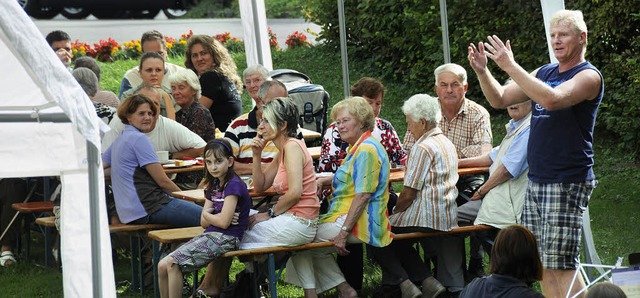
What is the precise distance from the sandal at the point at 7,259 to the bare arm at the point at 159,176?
6.15 feet

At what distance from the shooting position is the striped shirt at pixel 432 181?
7.05 meters

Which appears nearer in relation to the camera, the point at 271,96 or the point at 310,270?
the point at 310,270

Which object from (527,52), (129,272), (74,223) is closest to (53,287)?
(129,272)

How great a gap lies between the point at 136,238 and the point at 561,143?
3556mm

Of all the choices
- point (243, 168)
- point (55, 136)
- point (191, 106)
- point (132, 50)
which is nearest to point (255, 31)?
point (191, 106)

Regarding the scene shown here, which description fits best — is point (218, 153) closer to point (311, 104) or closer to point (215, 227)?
point (215, 227)

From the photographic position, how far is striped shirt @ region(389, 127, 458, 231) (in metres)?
7.05

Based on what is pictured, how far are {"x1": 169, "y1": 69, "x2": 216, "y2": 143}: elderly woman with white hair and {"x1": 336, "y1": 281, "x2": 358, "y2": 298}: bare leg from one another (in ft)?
7.40

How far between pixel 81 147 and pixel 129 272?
3350 millimetres

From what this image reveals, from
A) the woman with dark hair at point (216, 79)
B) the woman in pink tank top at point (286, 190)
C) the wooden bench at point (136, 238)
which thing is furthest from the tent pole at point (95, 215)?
the woman with dark hair at point (216, 79)

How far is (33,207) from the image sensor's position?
855 cm

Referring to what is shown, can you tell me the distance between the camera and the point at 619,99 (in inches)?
416

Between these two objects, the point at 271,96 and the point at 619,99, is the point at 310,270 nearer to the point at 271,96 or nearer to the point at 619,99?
the point at 271,96

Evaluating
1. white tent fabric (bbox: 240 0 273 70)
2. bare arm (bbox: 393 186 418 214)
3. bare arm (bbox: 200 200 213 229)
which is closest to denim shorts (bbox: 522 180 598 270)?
bare arm (bbox: 393 186 418 214)
